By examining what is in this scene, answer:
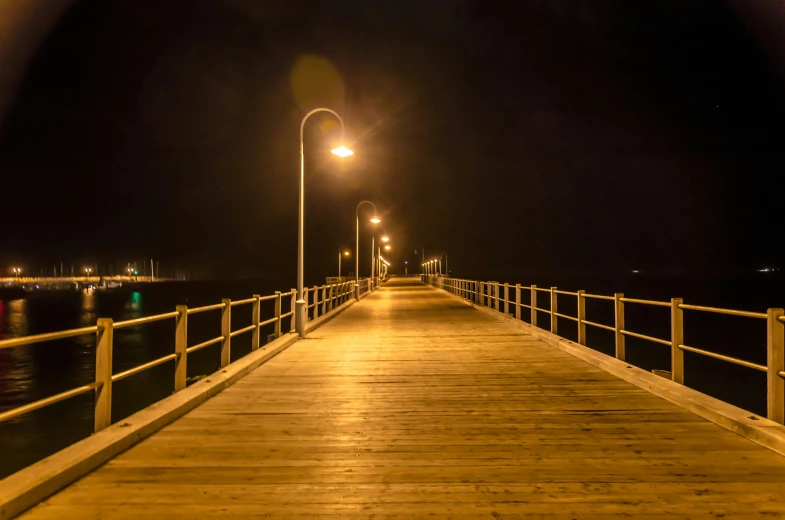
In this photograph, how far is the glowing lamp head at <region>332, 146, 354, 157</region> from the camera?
18938 millimetres

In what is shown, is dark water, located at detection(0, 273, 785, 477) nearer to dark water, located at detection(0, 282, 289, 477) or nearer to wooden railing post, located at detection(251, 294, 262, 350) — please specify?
dark water, located at detection(0, 282, 289, 477)

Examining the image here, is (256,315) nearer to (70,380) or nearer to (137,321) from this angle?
(137,321)

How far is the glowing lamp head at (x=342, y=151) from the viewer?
18.9 metres

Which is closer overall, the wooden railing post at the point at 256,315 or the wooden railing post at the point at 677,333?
the wooden railing post at the point at 677,333

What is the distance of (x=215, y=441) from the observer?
6.23 m

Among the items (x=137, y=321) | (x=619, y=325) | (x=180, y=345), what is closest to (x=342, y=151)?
(x=619, y=325)

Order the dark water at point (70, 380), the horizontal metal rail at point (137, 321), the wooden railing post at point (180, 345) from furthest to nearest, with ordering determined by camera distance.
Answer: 1. the dark water at point (70, 380)
2. the wooden railing post at point (180, 345)
3. the horizontal metal rail at point (137, 321)

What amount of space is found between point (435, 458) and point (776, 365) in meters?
3.61

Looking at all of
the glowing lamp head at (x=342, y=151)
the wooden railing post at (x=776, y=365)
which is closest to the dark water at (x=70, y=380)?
the glowing lamp head at (x=342, y=151)

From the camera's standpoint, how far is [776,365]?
625 cm

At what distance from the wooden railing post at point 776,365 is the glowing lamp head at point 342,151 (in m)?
14.3

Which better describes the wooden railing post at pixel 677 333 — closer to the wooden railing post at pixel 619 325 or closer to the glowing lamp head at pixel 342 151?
the wooden railing post at pixel 619 325

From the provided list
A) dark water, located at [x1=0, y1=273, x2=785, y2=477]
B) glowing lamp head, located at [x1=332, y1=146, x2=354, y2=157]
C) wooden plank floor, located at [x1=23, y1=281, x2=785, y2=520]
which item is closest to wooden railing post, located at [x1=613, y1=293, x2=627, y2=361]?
wooden plank floor, located at [x1=23, y1=281, x2=785, y2=520]

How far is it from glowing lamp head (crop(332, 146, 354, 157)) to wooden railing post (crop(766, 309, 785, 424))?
1429 centimetres
